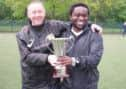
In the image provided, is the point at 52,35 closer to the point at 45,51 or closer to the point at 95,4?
the point at 45,51

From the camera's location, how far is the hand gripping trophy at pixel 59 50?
445 centimetres

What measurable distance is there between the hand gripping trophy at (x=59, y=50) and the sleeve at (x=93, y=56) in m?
0.18

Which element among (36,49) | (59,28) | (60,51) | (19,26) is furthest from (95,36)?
(19,26)

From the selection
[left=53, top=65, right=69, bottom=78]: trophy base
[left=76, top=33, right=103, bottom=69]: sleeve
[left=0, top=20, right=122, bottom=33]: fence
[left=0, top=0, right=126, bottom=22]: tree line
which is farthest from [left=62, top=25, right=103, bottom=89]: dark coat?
[left=0, top=0, right=126, bottom=22]: tree line

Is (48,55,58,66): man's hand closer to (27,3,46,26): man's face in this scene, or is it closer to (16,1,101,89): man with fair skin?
(16,1,101,89): man with fair skin

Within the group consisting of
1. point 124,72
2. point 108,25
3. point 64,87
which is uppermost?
point 64,87

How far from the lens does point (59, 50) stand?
177 inches

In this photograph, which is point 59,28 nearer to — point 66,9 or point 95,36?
point 95,36

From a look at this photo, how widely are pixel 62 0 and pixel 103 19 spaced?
19.8ft

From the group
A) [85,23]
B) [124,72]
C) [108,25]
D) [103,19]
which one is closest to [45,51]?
[85,23]

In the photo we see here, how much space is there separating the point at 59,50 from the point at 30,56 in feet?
1.23

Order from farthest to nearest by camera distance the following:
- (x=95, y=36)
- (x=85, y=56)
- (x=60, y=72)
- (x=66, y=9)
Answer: (x=66, y=9), (x=95, y=36), (x=85, y=56), (x=60, y=72)

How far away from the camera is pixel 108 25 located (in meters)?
56.2

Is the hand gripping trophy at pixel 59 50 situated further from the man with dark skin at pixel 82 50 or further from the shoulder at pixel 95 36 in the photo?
the shoulder at pixel 95 36
